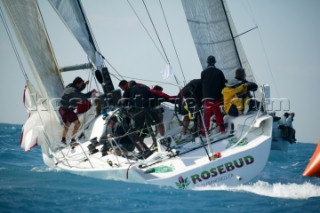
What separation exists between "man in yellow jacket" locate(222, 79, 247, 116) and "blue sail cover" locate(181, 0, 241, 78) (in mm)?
2137

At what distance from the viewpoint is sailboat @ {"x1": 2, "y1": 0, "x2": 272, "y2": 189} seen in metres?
8.20

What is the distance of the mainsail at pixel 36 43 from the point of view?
1164cm

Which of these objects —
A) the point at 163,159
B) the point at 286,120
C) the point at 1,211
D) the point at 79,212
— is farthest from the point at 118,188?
the point at 286,120

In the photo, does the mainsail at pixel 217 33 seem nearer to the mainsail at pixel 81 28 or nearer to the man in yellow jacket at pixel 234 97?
the man in yellow jacket at pixel 234 97

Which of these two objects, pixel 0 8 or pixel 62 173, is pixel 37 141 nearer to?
pixel 62 173

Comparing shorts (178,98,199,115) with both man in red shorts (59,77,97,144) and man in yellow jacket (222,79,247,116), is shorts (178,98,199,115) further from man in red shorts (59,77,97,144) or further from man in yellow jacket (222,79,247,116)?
man in red shorts (59,77,97,144)

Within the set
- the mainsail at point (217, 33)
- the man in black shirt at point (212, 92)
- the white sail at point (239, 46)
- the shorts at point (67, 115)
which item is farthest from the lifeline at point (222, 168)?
the shorts at point (67, 115)

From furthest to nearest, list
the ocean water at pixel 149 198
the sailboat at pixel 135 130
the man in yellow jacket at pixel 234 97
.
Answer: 1. the man in yellow jacket at pixel 234 97
2. the sailboat at pixel 135 130
3. the ocean water at pixel 149 198

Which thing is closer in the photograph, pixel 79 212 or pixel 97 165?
pixel 79 212

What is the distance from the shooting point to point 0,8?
454 inches

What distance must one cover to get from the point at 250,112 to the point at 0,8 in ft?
20.5

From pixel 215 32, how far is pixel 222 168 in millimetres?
4032

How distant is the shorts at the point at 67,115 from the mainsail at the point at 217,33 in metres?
3.35

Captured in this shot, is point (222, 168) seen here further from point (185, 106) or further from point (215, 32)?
point (215, 32)
